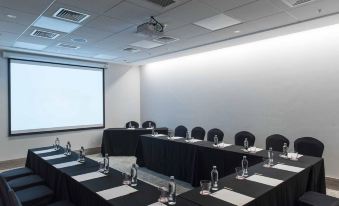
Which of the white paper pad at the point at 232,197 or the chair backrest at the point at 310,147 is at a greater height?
the chair backrest at the point at 310,147

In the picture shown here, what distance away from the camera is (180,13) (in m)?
3.59

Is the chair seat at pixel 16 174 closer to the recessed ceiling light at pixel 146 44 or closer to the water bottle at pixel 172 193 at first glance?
the water bottle at pixel 172 193

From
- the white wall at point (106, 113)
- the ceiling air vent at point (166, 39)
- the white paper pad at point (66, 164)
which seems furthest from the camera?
the white wall at point (106, 113)

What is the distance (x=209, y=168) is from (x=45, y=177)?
2595 mm

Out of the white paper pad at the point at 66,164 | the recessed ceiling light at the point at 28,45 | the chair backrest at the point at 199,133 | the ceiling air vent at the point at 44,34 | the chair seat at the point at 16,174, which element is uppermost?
the recessed ceiling light at the point at 28,45

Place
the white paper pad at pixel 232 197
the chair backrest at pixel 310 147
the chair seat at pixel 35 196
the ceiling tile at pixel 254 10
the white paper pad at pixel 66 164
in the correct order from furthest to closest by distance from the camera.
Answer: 1. the chair backrest at pixel 310 147
2. the ceiling tile at pixel 254 10
3. the white paper pad at pixel 66 164
4. the chair seat at pixel 35 196
5. the white paper pad at pixel 232 197

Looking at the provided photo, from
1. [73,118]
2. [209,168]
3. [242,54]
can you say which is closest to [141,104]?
[73,118]

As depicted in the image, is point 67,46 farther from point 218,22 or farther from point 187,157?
point 187,157

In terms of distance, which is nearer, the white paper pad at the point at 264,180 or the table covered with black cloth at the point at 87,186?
the table covered with black cloth at the point at 87,186

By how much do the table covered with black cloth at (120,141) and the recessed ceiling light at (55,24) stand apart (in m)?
3.23

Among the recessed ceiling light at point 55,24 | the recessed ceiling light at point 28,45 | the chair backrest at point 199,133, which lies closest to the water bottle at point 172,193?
the recessed ceiling light at point 55,24

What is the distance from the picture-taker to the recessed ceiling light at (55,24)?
386 centimetres

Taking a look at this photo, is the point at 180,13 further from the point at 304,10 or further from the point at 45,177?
the point at 45,177

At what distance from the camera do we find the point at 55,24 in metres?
4.06
